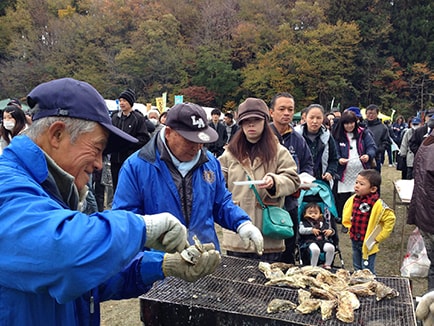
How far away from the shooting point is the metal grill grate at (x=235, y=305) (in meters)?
2.06

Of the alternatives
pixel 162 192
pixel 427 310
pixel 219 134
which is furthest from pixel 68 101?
pixel 219 134

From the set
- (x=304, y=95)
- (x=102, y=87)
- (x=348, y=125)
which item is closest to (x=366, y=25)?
(x=304, y=95)

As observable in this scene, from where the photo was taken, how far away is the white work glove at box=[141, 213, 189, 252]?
123 cm

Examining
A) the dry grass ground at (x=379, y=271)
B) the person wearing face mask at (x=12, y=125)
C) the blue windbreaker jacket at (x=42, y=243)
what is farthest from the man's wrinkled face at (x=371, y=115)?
the blue windbreaker jacket at (x=42, y=243)

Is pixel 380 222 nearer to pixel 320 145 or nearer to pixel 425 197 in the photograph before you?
pixel 425 197

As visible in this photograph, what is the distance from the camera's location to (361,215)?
4.30 meters

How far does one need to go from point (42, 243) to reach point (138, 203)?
1458 millimetres

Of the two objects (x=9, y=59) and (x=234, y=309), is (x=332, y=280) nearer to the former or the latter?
(x=234, y=309)

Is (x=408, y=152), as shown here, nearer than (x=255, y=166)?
No

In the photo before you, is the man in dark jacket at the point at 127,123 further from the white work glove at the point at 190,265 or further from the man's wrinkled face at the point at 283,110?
the white work glove at the point at 190,265

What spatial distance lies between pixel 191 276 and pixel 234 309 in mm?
→ 653

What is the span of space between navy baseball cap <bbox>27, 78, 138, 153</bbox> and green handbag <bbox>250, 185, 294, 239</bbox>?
2052mm

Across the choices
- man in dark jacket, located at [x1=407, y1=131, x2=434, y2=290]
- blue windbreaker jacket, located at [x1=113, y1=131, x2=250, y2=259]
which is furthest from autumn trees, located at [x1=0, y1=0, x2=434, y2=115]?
blue windbreaker jacket, located at [x1=113, y1=131, x2=250, y2=259]

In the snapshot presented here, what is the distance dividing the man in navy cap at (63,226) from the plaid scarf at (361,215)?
316cm
